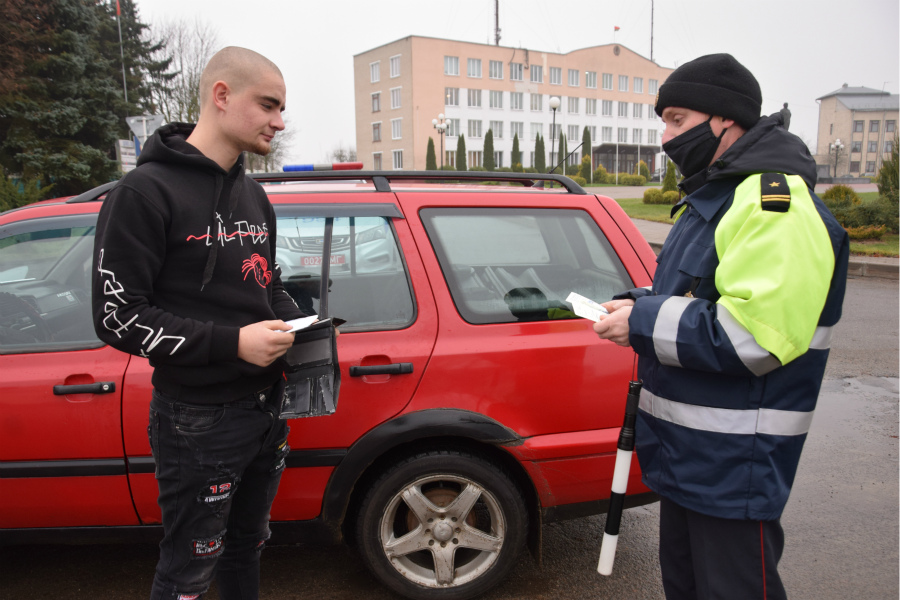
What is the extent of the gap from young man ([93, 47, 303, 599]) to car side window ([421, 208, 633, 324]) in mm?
855

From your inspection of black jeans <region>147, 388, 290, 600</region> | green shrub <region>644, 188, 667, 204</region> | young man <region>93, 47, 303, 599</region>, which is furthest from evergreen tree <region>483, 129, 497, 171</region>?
black jeans <region>147, 388, 290, 600</region>

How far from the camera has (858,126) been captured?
293 feet

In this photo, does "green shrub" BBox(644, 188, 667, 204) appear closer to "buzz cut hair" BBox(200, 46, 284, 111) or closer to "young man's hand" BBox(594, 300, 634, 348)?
"young man's hand" BBox(594, 300, 634, 348)

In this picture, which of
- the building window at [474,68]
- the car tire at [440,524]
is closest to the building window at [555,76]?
the building window at [474,68]

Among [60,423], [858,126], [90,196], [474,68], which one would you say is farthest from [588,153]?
[60,423]

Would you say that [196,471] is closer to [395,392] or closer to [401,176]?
[395,392]

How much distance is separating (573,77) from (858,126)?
173 ft

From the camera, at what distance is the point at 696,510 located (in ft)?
5.34

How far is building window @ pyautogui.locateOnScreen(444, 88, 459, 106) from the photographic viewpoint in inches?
2323

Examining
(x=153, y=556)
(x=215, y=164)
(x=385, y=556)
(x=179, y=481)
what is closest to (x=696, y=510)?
(x=385, y=556)

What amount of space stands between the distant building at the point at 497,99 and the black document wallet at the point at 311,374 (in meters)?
55.0

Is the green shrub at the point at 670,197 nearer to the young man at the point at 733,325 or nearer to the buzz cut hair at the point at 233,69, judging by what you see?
Answer: the young man at the point at 733,325

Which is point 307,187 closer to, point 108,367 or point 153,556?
point 108,367

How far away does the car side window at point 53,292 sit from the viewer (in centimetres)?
230
